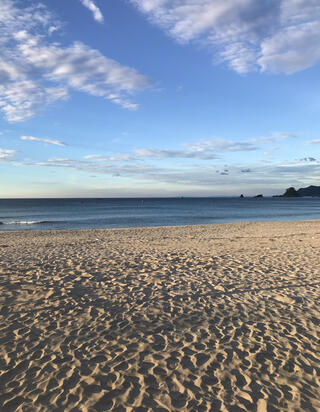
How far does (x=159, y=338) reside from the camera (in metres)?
5.60

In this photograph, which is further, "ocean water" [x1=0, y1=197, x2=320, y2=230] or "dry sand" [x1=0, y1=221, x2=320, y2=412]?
"ocean water" [x1=0, y1=197, x2=320, y2=230]

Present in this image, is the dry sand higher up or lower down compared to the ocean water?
higher up

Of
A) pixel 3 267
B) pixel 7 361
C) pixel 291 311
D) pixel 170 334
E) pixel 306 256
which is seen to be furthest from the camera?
pixel 306 256

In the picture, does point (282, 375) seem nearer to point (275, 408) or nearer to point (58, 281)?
point (275, 408)

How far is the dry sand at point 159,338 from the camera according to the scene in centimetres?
405

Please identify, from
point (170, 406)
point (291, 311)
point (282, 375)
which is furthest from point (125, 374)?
point (291, 311)

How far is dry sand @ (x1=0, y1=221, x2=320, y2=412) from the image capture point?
405 cm

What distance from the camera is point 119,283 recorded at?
29.2ft

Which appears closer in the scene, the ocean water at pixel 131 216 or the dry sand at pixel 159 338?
the dry sand at pixel 159 338

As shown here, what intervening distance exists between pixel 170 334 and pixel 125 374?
56.9 inches

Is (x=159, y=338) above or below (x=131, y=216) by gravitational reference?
above

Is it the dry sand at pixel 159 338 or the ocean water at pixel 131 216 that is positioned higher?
the dry sand at pixel 159 338

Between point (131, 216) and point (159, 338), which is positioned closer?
point (159, 338)

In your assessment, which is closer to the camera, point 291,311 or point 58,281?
point 291,311
